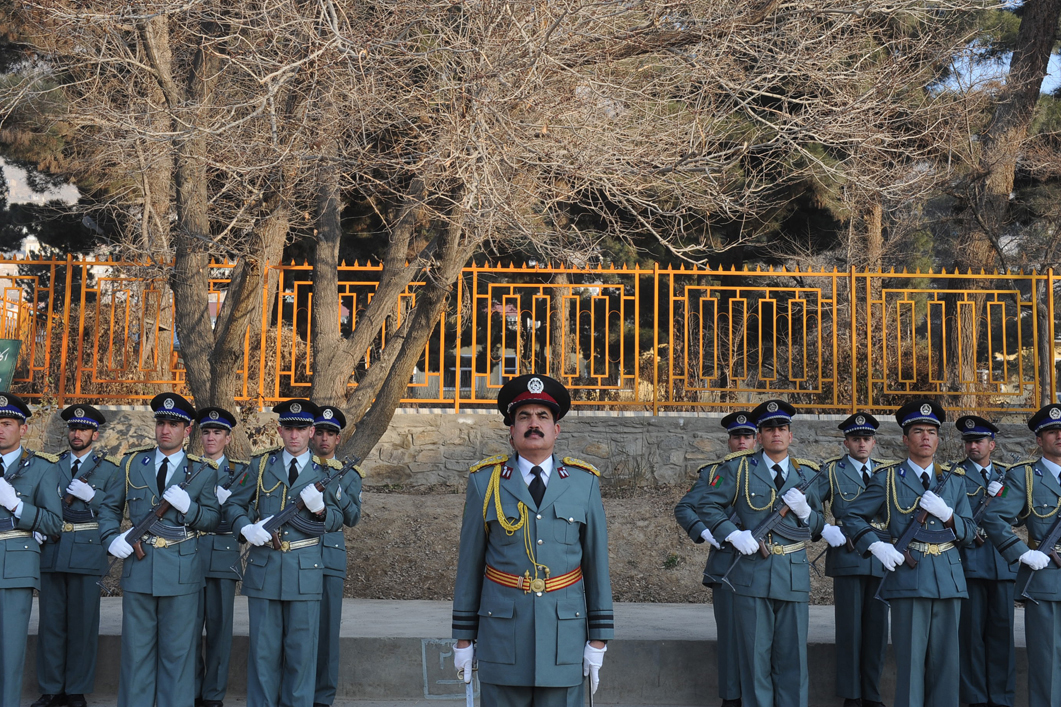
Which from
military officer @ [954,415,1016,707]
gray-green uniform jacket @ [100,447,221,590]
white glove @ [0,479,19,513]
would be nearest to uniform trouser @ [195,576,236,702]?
gray-green uniform jacket @ [100,447,221,590]

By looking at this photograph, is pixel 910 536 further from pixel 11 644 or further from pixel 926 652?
pixel 11 644

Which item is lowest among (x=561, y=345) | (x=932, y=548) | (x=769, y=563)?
(x=769, y=563)

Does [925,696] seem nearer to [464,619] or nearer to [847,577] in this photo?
[847,577]

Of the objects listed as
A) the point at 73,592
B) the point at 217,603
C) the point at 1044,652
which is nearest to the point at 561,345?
the point at 217,603

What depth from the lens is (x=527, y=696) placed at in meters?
4.46

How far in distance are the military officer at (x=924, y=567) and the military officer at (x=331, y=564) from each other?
3.27m

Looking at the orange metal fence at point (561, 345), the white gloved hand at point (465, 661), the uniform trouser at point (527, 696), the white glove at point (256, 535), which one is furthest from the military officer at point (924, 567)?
the orange metal fence at point (561, 345)

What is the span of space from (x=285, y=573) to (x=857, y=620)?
12.6 ft

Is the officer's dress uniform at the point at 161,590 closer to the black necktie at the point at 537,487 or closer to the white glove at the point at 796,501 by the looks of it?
the black necktie at the point at 537,487

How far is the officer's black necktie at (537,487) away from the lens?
4529mm

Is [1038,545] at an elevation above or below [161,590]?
above

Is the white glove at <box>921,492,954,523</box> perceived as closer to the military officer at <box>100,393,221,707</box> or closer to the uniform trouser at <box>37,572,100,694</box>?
the military officer at <box>100,393,221,707</box>

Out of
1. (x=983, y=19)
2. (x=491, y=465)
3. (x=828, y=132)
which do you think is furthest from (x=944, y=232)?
(x=491, y=465)

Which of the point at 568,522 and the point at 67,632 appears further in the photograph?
the point at 67,632
